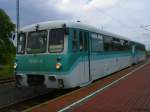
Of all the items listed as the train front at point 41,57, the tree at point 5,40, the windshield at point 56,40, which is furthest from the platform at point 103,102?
the tree at point 5,40

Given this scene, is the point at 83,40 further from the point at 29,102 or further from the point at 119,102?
the point at 119,102

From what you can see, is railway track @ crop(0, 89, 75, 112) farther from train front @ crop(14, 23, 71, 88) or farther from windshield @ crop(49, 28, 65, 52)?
windshield @ crop(49, 28, 65, 52)

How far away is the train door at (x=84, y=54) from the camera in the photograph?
16375 mm

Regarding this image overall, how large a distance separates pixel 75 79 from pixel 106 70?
6573 millimetres

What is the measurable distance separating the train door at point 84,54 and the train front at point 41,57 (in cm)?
154

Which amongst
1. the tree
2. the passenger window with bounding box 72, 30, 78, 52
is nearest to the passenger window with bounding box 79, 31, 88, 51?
the passenger window with bounding box 72, 30, 78, 52

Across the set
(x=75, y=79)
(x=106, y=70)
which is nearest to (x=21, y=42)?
(x=75, y=79)

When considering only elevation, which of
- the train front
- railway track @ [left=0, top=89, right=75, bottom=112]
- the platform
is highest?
the train front

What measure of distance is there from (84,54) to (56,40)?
206cm

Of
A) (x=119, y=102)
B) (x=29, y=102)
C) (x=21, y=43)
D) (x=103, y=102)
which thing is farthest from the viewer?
(x=21, y=43)

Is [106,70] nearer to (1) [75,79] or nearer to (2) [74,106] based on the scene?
(1) [75,79]

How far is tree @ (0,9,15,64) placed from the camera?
44.6 metres

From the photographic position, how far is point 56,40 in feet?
49.5

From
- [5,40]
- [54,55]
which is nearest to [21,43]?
[54,55]
